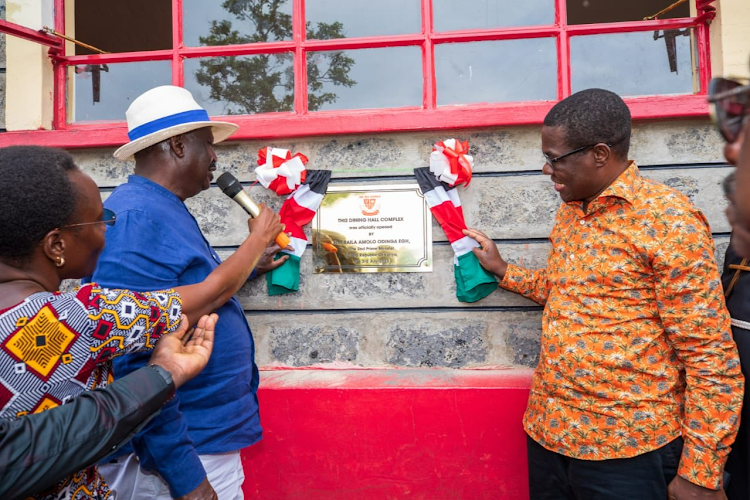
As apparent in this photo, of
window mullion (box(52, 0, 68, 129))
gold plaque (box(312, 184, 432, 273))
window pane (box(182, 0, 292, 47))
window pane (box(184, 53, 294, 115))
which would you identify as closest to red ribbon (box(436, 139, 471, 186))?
gold plaque (box(312, 184, 432, 273))

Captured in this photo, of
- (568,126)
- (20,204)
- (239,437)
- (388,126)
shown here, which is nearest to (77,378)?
(20,204)

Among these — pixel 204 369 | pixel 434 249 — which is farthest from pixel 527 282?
pixel 204 369

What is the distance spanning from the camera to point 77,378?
1215 millimetres

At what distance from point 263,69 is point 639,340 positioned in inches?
96.9

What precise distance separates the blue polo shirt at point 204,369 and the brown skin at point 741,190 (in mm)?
1551

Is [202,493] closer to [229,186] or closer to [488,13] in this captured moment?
[229,186]

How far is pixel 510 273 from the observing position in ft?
8.43

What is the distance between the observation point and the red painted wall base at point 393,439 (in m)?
2.57

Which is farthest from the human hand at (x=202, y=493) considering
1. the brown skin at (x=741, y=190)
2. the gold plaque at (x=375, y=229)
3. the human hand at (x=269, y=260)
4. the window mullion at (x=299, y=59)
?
the window mullion at (x=299, y=59)

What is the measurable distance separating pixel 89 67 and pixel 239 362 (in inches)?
92.2

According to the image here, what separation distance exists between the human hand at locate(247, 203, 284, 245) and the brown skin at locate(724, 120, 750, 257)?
157 cm

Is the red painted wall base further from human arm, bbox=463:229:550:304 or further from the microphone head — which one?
the microphone head

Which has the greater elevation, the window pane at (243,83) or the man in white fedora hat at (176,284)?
the window pane at (243,83)

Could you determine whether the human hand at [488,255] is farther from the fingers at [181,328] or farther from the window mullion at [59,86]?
the window mullion at [59,86]
